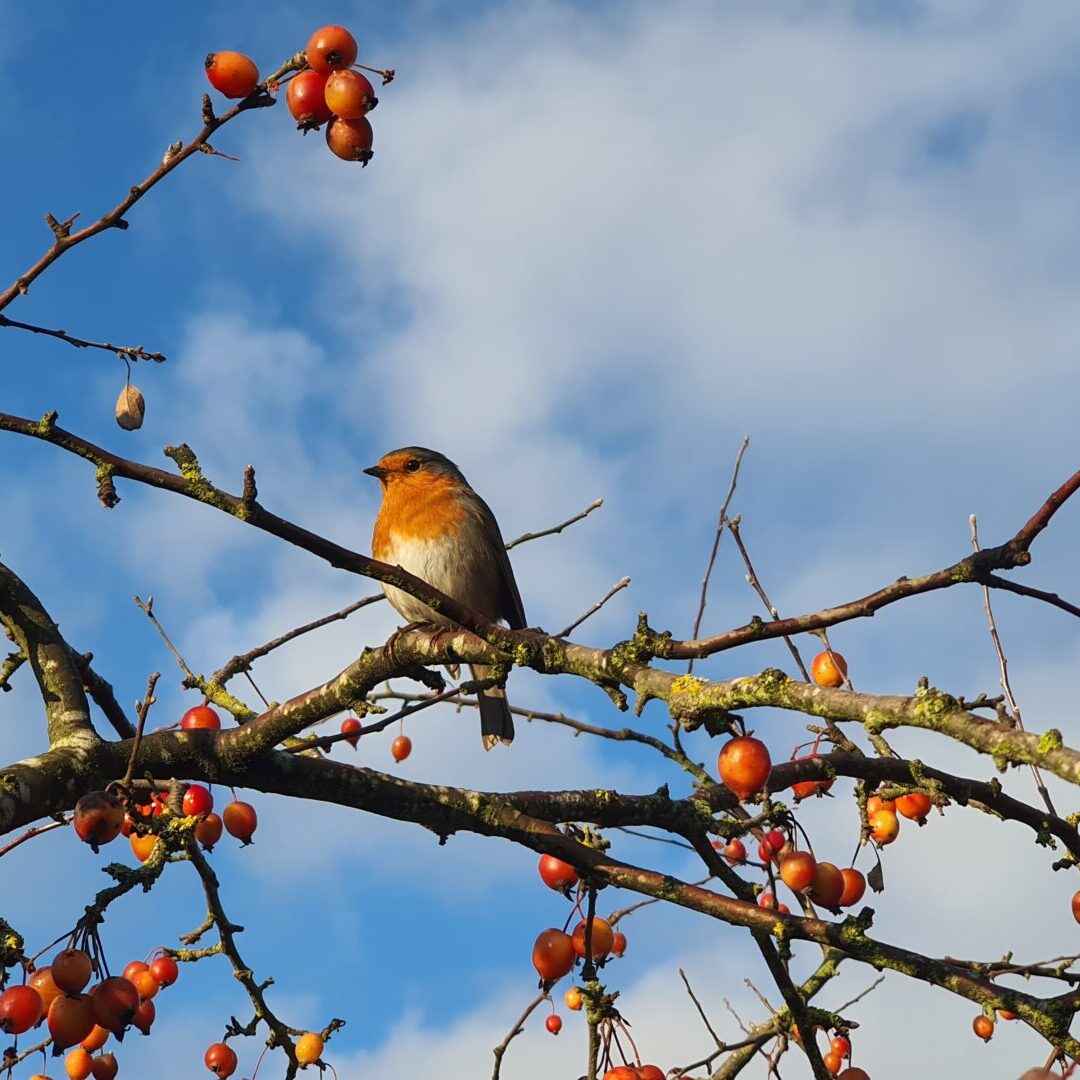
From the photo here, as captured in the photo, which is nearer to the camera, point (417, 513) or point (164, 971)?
point (164, 971)

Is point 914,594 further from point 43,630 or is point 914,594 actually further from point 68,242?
point 43,630

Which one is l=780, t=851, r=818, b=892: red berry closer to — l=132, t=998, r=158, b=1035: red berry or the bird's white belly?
l=132, t=998, r=158, b=1035: red berry

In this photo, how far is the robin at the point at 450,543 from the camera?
613 centimetres

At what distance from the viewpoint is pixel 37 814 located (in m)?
3.23

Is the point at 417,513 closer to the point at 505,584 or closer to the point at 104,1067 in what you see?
the point at 505,584

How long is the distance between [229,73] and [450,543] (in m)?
3.12

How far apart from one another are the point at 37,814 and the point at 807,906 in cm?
240

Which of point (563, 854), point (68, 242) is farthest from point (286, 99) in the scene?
point (563, 854)

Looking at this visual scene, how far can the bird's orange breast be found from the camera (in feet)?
20.4

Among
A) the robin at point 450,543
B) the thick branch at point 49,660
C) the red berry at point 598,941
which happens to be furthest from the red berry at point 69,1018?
the robin at point 450,543

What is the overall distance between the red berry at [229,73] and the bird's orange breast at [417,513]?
3.09m

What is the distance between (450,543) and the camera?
6156mm

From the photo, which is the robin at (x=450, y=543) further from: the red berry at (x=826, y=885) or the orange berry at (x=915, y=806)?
the red berry at (x=826, y=885)

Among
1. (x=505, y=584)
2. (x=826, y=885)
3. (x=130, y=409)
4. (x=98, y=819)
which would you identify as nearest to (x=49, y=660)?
(x=130, y=409)
